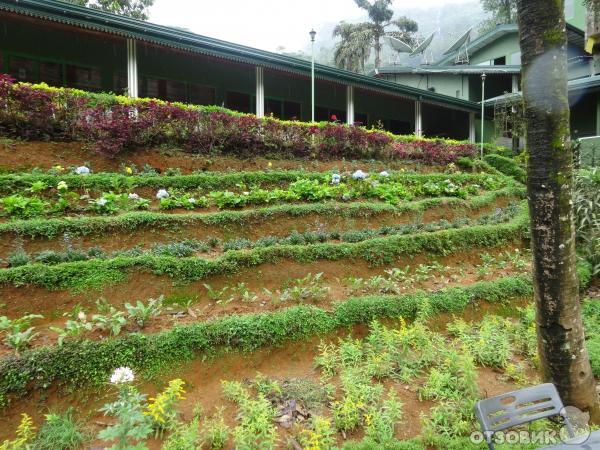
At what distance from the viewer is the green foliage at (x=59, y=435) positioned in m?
2.85

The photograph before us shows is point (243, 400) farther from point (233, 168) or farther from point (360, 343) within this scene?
point (233, 168)

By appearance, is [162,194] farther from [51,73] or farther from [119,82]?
[119,82]

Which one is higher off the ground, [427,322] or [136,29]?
[136,29]

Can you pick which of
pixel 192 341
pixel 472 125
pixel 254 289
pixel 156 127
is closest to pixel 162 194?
pixel 156 127

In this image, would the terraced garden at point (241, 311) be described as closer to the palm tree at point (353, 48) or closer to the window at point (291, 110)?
the window at point (291, 110)

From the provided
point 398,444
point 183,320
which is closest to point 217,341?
point 183,320

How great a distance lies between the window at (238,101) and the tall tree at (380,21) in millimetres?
22031

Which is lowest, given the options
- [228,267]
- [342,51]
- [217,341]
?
[217,341]

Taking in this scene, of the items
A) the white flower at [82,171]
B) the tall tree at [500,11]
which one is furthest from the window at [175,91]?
the tall tree at [500,11]

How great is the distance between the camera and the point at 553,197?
9.37 feet

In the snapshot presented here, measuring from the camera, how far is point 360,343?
4332 millimetres

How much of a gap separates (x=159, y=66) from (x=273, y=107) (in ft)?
15.0

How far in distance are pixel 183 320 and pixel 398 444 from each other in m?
2.42

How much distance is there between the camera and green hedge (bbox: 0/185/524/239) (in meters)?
5.01
